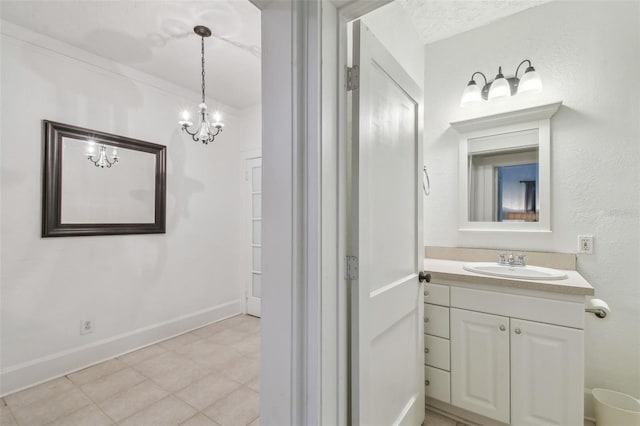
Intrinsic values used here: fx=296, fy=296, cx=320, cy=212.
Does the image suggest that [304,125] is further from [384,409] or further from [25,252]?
[25,252]

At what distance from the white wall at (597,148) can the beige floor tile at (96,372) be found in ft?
10.1

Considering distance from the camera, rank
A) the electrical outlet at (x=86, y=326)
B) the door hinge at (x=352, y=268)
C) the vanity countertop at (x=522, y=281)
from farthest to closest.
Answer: the electrical outlet at (x=86, y=326), the vanity countertop at (x=522, y=281), the door hinge at (x=352, y=268)

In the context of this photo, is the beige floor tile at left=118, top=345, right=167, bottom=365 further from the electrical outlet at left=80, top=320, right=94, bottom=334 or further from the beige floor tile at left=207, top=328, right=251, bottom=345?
the beige floor tile at left=207, top=328, right=251, bottom=345

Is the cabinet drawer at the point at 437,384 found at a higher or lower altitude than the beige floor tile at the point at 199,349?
higher

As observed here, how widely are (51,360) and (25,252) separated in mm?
835

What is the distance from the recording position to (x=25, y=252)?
7.02ft

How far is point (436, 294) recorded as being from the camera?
175 centimetres

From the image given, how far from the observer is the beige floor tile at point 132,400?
1.84 m

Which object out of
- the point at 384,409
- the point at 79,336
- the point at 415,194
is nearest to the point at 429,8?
the point at 415,194

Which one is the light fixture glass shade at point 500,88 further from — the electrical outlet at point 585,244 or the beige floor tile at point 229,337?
the beige floor tile at point 229,337

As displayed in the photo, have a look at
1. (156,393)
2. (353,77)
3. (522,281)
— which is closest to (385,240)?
(353,77)

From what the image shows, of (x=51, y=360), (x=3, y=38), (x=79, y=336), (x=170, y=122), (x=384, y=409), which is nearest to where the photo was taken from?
(x=384, y=409)

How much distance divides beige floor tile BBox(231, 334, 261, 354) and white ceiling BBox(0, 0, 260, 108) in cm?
255

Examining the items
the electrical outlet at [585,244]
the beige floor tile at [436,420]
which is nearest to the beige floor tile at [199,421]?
the beige floor tile at [436,420]
